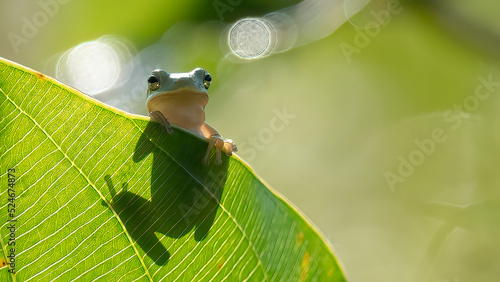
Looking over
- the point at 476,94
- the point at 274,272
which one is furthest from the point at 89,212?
the point at 476,94

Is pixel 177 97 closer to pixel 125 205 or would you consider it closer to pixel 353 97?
pixel 125 205

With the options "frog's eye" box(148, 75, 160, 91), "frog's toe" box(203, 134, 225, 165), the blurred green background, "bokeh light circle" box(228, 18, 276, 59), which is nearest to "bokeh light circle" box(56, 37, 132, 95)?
the blurred green background

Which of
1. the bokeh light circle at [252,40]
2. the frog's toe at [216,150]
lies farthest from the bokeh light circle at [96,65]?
the frog's toe at [216,150]

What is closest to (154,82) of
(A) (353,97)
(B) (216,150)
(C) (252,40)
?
(B) (216,150)

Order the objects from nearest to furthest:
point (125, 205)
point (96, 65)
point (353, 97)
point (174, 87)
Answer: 1. point (125, 205)
2. point (174, 87)
3. point (96, 65)
4. point (353, 97)

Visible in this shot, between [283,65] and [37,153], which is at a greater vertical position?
[37,153]

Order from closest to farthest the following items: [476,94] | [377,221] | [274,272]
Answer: [274,272] < [476,94] < [377,221]

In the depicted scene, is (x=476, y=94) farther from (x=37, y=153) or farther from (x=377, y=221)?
(x=37, y=153)
